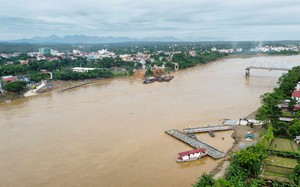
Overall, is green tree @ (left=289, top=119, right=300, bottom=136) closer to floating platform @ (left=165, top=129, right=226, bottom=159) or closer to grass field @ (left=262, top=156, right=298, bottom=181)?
grass field @ (left=262, top=156, right=298, bottom=181)

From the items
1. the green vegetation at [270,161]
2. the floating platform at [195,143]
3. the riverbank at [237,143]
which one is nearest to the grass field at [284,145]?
the green vegetation at [270,161]

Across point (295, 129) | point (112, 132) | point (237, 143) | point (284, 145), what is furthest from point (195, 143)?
point (112, 132)

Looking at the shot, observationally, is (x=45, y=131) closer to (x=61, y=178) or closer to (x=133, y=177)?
(x=61, y=178)

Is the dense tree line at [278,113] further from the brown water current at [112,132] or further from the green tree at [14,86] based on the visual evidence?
the green tree at [14,86]

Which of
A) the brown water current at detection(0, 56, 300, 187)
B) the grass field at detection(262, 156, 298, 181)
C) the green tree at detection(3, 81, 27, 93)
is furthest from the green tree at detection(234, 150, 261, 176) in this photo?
the green tree at detection(3, 81, 27, 93)

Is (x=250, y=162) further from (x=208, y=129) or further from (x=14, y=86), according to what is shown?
(x=14, y=86)
